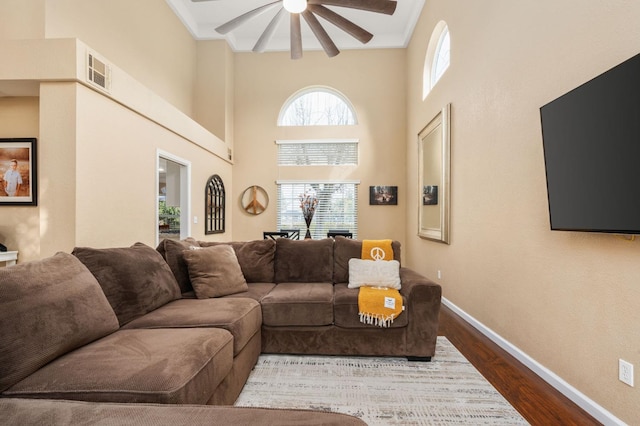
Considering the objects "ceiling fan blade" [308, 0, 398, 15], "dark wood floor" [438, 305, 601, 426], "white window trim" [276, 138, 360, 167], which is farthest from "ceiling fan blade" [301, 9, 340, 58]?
"dark wood floor" [438, 305, 601, 426]

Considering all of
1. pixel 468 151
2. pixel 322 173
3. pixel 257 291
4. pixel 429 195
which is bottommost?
pixel 257 291

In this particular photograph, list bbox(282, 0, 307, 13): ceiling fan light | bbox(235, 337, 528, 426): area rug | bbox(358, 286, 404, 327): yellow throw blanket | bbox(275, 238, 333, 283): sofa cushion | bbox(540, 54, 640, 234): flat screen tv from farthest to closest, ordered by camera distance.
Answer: bbox(275, 238, 333, 283): sofa cushion
bbox(282, 0, 307, 13): ceiling fan light
bbox(358, 286, 404, 327): yellow throw blanket
bbox(235, 337, 528, 426): area rug
bbox(540, 54, 640, 234): flat screen tv

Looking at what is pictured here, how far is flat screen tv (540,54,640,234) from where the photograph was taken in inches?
58.1

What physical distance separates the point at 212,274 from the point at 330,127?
473 centimetres

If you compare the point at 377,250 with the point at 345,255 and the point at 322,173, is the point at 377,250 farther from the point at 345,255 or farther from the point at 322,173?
the point at 322,173

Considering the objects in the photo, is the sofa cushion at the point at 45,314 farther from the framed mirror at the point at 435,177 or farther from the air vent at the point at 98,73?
the framed mirror at the point at 435,177

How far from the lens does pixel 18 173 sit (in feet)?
10.0

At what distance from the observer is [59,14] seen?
10.6ft

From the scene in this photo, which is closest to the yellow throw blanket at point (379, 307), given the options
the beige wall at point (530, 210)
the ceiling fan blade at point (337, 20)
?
the beige wall at point (530, 210)

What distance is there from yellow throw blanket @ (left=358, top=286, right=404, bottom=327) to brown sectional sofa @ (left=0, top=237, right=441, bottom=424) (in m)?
0.06

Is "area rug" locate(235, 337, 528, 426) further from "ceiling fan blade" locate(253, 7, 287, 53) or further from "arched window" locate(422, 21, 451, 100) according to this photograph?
"arched window" locate(422, 21, 451, 100)

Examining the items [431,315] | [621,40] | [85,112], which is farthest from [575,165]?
[85,112]

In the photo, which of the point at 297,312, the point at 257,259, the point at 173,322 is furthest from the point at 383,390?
the point at 257,259

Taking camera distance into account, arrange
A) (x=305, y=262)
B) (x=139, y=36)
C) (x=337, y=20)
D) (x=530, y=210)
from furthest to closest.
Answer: (x=139, y=36)
(x=337, y=20)
(x=305, y=262)
(x=530, y=210)
